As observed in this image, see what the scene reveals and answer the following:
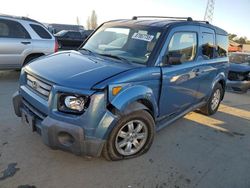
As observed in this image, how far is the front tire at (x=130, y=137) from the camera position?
3530mm

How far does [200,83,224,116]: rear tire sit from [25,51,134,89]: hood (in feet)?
9.56

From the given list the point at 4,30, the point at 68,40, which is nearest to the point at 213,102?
the point at 4,30

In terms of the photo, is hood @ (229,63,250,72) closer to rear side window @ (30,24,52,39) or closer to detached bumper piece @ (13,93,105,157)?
rear side window @ (30,24,52,39)

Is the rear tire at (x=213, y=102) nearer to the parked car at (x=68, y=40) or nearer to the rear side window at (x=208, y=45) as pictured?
the rear side window at (x=208, y=45)

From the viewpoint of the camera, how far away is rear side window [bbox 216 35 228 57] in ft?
19.5

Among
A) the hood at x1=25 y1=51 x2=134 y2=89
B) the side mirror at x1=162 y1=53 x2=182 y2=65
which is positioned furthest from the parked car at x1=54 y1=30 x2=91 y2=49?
the side mirror at x1=162 y1=53 x2=182 y2=65

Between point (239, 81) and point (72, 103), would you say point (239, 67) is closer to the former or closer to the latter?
point (239, 81)

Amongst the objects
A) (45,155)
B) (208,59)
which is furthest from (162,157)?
(208,59)

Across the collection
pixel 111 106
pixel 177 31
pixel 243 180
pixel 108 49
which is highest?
pixel 177 31

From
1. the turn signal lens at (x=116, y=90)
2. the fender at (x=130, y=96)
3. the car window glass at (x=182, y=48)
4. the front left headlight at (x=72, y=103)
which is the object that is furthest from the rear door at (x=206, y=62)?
the front left headlight at (x=72, y=103)

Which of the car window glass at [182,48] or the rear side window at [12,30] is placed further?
the rear side window at [12,30]

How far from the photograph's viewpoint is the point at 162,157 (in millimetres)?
4043

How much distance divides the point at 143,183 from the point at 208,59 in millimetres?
3007

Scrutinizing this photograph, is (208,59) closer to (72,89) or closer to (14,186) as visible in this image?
(72,89)
